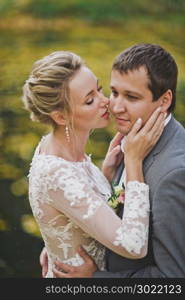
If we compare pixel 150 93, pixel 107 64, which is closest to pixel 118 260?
pixel 150 93

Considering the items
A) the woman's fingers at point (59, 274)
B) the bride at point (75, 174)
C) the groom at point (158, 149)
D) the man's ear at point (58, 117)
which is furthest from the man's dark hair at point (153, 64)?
the woman's fingers at point (59, 274)

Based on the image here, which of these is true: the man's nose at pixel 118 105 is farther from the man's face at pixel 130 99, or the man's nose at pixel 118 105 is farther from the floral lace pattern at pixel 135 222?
the floral lace pattern at pixel 135 222

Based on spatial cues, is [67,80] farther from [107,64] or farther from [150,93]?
[107,64]

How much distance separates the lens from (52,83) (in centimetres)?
194

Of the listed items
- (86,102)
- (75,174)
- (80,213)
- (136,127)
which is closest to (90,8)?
(86,102)

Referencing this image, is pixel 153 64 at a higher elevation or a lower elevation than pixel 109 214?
higher

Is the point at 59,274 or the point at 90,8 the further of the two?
the point at 90,8

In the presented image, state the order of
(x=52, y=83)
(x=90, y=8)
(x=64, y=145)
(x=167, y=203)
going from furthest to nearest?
(x=90, y=8) → (x=64, y=145) → (x=52, y=83) → (x=167, y=203)

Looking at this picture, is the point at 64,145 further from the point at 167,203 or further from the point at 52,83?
the point at 167,203

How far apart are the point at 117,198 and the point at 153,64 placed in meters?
0.51

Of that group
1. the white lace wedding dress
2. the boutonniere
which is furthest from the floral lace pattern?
the boutonniere

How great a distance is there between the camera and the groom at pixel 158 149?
1.84 m

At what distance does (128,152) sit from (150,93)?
223 millimetres

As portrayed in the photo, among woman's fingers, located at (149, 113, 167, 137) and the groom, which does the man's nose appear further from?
woman's fingers, located at (149, 113, 167, 137)
